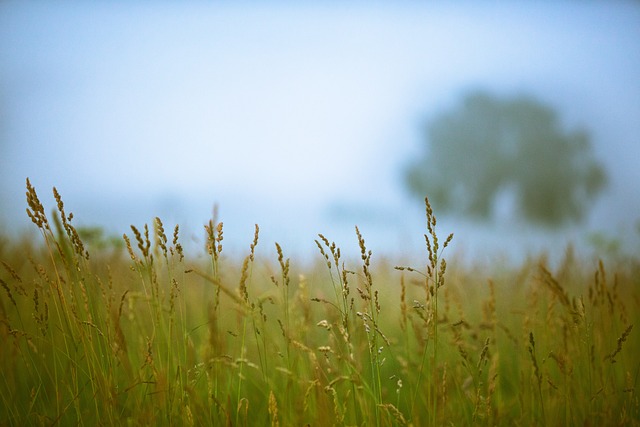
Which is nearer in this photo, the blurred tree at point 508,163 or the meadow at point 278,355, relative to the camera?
the meadow at point 278,355

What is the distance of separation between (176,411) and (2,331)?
0.88 m

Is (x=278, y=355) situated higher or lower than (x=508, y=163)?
lower

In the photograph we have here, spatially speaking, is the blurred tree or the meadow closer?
the meadow

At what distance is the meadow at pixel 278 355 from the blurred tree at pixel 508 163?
19.7m

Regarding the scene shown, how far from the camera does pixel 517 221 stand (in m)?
23.4

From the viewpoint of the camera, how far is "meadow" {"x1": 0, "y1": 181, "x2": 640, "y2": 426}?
6.03 feet

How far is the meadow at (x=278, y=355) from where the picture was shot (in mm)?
1838

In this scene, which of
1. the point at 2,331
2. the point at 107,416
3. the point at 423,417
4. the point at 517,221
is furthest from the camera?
the point at 517,221

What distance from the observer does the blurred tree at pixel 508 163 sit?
76.9 ft

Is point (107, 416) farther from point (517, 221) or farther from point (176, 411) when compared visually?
point (517, 221)

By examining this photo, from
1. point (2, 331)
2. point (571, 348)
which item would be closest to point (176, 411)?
point (2, 331)

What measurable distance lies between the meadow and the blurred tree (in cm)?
1969

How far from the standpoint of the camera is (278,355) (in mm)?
2703

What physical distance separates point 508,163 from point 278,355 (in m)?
22.6
